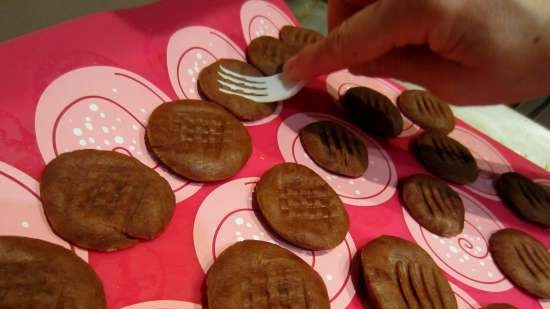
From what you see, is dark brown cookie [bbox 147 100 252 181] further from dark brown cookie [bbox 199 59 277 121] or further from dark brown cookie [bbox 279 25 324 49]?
dark brown cookie [bbox 279 25 324 49]

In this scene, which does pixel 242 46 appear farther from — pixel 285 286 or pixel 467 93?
pixel 285 286

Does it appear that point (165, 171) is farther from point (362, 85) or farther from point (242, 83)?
point (362, 85)

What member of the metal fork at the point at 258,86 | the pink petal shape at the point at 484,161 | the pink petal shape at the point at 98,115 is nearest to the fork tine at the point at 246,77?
the metal fork at the point at 258,86

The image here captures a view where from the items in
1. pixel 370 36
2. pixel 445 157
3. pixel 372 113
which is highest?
pixel 370 36

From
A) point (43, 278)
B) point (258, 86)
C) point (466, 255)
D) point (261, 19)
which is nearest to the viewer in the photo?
point (43, 278)

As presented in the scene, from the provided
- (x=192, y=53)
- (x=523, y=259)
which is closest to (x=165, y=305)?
(x=192, y=53)

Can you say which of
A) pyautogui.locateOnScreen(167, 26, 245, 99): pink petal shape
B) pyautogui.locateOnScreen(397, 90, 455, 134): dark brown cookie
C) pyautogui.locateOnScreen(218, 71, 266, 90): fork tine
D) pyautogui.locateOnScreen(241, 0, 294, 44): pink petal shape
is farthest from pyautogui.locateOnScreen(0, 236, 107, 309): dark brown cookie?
pyautogui.locateOnScreen(397, 90, 455, 134): dark brown cookie

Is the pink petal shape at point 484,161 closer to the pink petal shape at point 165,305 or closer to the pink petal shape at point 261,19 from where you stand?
the pink petal shape at point 261,19
